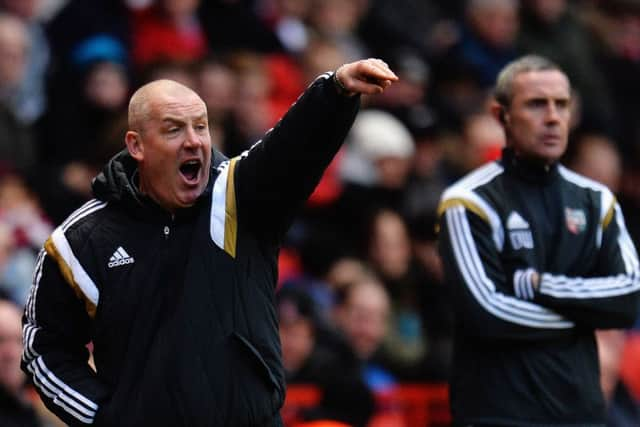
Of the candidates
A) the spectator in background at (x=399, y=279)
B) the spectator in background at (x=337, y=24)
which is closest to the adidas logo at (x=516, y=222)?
the spectator in background at (x=399, y=279)

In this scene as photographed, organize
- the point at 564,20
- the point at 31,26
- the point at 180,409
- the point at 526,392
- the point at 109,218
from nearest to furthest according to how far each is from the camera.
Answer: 1. the point at 180,409
2. the point at 109,218
3. the point at 526,392
4. the point at 31,26
5. the point at 564,20

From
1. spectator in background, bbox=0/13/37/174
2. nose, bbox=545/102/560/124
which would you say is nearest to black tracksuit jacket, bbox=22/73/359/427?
nose, bbox=545/102/560/124

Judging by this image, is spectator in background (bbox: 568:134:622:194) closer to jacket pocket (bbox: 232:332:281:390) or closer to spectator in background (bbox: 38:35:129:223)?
spectator in background (bbox: 38:35:129:223)

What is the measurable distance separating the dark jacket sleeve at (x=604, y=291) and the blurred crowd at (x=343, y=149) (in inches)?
88.7

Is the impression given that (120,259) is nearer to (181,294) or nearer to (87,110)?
(181,294)

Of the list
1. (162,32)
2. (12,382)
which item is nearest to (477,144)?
(162,32)

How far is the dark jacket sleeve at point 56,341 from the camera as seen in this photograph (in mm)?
5535

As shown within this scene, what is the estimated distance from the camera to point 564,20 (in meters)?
14.3

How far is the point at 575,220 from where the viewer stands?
686 cm

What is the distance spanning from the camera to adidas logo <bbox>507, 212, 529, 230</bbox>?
6793 millimetres

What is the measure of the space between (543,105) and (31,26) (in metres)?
4.78

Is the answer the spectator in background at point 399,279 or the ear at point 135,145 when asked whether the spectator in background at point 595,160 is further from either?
the ear at point 135,145

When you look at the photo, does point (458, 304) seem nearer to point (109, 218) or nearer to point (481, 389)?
point (481, 389)

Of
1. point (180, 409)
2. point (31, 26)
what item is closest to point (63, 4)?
point (31, 26)
